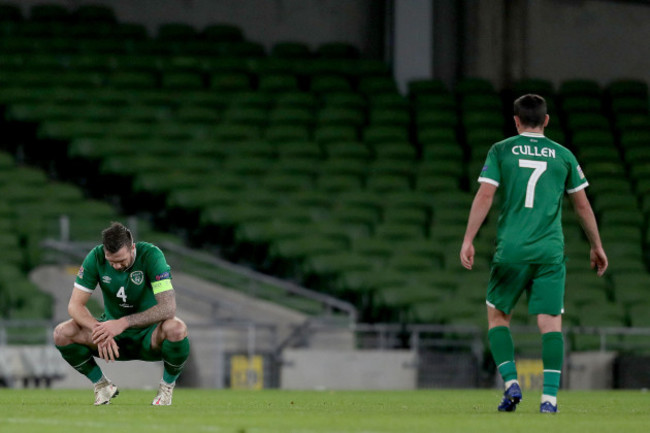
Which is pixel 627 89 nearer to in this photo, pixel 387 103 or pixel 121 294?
pixel 387 103

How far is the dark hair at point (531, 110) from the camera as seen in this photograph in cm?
779

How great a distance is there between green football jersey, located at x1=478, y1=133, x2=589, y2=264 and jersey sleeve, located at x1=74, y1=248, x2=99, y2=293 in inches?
99.4

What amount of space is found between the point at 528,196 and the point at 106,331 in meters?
2.71

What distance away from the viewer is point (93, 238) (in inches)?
712

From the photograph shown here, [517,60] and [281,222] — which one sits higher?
[517,60]

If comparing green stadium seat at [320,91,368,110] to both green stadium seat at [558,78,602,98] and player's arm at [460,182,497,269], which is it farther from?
player's arm at [460,182,497,269]

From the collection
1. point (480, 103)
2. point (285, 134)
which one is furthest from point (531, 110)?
point (480, 103)

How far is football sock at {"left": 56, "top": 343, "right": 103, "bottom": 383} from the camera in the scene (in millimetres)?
8569

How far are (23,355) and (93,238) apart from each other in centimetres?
333

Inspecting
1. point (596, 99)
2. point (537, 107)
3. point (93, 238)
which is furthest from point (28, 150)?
point (537, 107)

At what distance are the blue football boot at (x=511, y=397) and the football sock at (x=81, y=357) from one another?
8.76ft

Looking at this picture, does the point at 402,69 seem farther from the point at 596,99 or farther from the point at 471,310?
the point at 471,310

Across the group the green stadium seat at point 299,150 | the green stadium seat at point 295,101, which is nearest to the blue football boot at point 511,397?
the green stadium seat at point 299,150

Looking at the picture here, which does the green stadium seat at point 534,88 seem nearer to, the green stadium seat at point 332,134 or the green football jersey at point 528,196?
the green stadium seat at point 332,134
